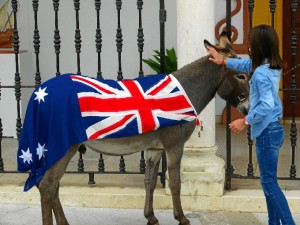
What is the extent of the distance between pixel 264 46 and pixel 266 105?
18.0 inches

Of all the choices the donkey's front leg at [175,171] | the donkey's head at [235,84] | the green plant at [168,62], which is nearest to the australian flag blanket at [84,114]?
the donkey's front leg at [175,171]

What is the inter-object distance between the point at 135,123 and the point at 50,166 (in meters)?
0.71

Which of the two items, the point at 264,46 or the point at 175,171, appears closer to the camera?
the point at 264,46

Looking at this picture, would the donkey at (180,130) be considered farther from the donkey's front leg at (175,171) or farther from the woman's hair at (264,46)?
the woman's hair at (264,46)

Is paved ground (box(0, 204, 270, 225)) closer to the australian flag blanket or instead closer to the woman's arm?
the australian flag blanket

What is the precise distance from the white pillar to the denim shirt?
1108 mm

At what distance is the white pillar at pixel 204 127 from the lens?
277 inches

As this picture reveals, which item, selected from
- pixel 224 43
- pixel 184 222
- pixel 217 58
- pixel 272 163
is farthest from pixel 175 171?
pixel 224 43

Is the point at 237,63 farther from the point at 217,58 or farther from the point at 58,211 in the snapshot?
the point at 58,211

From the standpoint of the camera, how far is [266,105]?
5676 millimetres

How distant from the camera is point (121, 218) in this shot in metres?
7.07

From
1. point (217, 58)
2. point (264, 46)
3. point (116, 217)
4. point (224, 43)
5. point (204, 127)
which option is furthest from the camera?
point (204, 127)

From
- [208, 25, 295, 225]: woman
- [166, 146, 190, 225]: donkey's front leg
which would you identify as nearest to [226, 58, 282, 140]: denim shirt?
[208, 25, 295, 225]: woman

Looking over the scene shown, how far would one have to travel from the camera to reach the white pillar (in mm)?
7027
